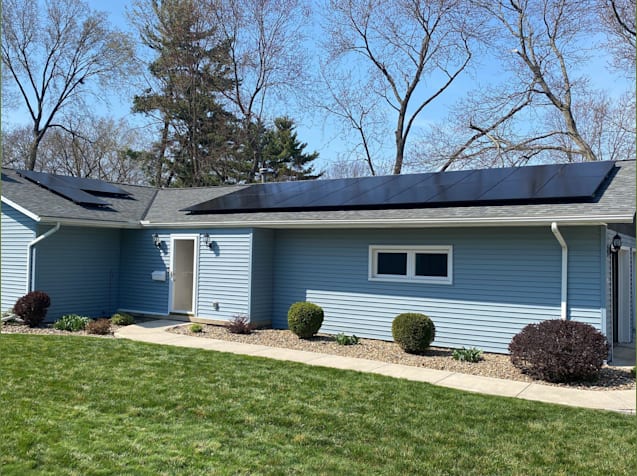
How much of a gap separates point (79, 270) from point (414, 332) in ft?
27.5

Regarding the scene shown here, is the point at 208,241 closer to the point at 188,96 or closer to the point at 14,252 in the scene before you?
the point at 14,252

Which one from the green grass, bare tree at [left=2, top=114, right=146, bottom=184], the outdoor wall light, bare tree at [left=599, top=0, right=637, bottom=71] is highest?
bare tree at [left=599, top=0, right=637, bottom=71]

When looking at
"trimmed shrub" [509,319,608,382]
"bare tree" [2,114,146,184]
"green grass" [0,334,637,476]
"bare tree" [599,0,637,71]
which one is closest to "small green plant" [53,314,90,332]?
"green grass" [0,334,637,476]

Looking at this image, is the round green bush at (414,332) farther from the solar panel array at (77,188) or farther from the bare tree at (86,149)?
the bare tree at (86,149)

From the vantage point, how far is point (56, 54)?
26688 mm

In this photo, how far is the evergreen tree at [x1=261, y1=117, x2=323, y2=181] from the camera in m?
27.8

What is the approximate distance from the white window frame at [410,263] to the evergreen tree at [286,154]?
55.7 ft

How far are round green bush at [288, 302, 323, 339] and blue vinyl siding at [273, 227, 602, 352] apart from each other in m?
0.75

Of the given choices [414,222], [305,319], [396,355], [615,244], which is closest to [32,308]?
[305,319]

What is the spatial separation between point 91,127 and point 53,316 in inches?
733

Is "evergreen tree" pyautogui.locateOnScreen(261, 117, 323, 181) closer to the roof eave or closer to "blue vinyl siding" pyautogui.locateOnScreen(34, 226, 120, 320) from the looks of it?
"blue vinyl siding" pyautogui.locateOnScreen(34, 226, 120, 320)

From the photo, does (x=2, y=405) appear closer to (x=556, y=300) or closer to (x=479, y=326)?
(x=479, y=326)

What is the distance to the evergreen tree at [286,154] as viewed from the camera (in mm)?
27766

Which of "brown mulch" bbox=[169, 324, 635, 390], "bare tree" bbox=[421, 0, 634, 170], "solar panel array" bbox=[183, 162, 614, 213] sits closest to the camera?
"brown mulch" bbox=[169, 324, 635, 390]
